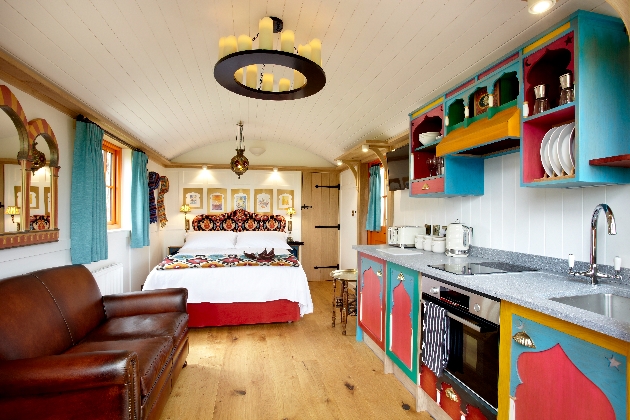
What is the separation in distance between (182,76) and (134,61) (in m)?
0.49

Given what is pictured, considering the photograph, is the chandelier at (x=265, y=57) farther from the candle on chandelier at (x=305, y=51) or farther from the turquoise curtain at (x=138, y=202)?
the turquoise curtain at (x=138, y=202)

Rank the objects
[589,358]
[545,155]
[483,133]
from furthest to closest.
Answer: [483,133] < [545,155] < [589,358]

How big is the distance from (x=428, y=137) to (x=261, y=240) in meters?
3.58

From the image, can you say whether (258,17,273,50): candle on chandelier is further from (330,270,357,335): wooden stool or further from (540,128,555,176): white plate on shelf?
(330,270,357,335): wooden stool

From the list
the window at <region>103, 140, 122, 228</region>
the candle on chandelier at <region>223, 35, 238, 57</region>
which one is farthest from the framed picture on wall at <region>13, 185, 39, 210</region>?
the window at <region>103, 140, 122, 228</region>

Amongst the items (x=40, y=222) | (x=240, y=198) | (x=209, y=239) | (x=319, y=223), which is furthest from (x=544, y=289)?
(x=240, y=198)

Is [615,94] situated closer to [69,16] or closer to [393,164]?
[393,164]

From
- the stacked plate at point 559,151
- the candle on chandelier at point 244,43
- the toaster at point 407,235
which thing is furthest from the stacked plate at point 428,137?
the candle on chandelier at point 244,43

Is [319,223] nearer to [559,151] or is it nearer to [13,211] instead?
[13,211]

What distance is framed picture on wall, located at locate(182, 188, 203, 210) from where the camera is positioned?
6.43 meters

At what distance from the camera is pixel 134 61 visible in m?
2.59

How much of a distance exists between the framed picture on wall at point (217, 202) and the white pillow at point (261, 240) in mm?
726

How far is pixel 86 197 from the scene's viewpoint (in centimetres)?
301

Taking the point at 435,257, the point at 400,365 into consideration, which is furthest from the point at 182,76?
the point at 400,365
